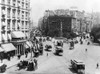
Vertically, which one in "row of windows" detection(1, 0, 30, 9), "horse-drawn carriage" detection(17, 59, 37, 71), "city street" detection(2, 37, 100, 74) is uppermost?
"row of windows" detection(1, 0, 30, 9)

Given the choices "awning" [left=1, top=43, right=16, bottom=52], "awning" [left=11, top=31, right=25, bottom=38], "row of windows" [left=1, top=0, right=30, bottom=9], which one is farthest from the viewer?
"awning" [left=11, top=31, right=25, bottom=38]

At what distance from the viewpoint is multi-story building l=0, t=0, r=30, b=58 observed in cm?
4338

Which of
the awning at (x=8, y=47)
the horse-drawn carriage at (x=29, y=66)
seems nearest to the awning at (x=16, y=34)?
the awning at (x=8, y=47)

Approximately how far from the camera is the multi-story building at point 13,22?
4338 centimetres

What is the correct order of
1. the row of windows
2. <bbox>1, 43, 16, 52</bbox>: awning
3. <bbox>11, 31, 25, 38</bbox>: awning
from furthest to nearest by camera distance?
1. <bbox>11, 31, 25, 38</bbox>: awning
2. the row of windows
3. <bbox>1, 43, 16, 52</bbox>: awning

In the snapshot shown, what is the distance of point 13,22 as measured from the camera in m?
48.9

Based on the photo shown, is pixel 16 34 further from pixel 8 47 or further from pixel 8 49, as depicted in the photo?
pixel 8 49

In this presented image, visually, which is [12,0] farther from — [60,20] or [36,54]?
[60,20]

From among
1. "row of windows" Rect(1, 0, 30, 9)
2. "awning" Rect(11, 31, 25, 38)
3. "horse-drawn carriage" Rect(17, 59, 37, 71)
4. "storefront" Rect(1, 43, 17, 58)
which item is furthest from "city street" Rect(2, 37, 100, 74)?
"row of windows" Rect(1, 0, 30, 9)

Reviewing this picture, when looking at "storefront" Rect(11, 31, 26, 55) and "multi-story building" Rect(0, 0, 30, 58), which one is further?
"storefront" Rect(11, 31, 26, 55)

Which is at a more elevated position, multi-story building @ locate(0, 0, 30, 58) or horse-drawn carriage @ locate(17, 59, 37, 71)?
multi-story building @ locate(0, 0, 30, 58)

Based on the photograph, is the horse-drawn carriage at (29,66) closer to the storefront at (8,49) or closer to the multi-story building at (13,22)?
the storefront at (8,49)

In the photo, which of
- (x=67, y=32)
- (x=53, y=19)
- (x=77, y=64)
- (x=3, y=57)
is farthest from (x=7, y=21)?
(x=53, y=19)

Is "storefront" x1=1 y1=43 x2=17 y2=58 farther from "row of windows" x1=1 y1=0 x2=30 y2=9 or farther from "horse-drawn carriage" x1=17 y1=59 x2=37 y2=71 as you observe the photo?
"row of windows" x1=1 y1=0 x2=30 y2=9
